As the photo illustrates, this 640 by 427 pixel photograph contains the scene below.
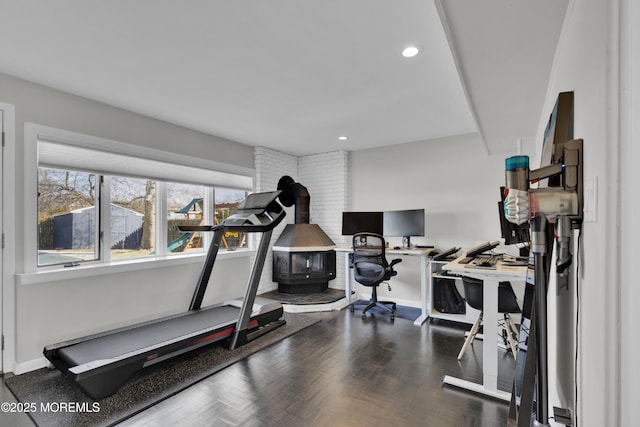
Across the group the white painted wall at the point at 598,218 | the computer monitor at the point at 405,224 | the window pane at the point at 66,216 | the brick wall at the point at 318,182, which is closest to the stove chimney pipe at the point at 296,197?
the brick wall at the point at 318,182

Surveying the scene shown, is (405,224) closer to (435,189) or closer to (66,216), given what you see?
(435,189)

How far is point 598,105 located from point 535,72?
4.56ft

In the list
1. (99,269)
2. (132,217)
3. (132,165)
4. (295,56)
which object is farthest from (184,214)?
(295,56)

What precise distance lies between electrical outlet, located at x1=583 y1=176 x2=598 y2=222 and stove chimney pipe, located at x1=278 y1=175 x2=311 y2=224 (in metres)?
4.27

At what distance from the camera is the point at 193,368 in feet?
8.65

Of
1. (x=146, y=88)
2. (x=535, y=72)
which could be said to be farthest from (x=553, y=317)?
(x=146, y=88)

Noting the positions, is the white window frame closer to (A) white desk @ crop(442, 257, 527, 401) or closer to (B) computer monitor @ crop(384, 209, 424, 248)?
(B) computer monitor @ crop(384, 209, 424, 248)

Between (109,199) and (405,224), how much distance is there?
12.0 feet

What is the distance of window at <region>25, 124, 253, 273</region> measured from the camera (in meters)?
2.82

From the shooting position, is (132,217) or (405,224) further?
(405,224)

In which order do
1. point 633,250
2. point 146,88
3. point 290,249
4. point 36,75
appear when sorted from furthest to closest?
1. point 290,249
2. point 146,88
3. point 36,75
4. point 633,250

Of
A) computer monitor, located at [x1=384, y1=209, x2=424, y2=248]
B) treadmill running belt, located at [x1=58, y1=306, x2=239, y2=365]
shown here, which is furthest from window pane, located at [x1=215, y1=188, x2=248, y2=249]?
computer monitor, located at [x1=384, y1=209, x2=424, y2=248]

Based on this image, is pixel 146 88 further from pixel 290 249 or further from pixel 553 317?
pixel 553 317

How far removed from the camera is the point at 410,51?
220 centimetres
